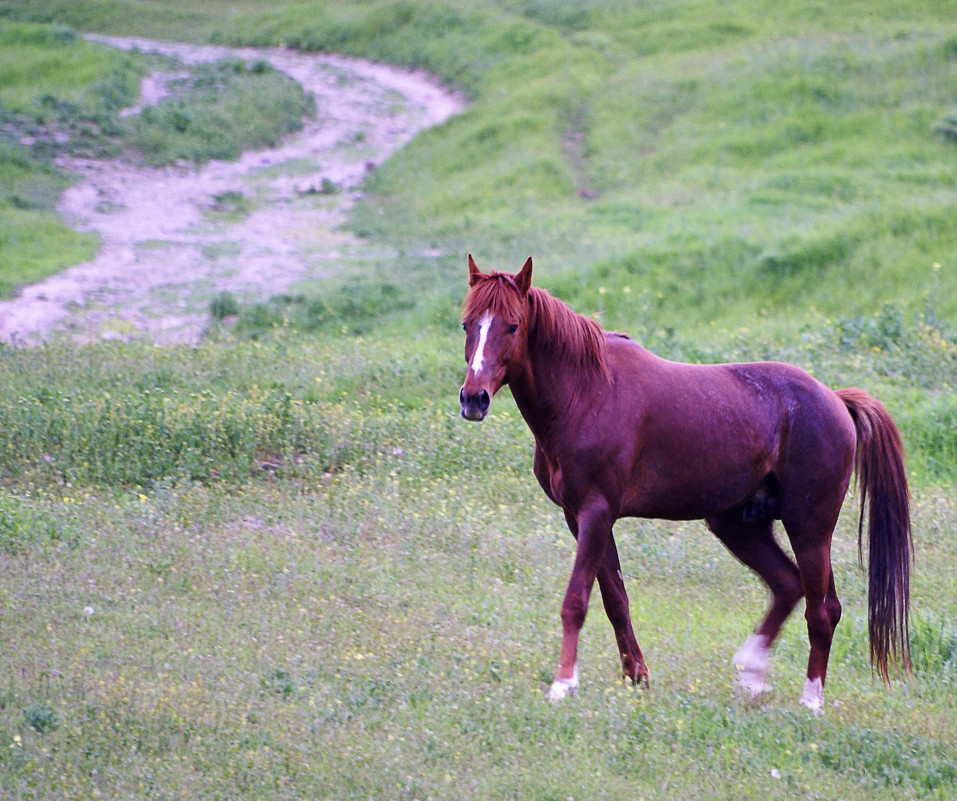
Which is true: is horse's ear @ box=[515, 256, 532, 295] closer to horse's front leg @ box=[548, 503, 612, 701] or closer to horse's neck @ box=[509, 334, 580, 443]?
horse's neck @ box=[509, 334, 580, 443]

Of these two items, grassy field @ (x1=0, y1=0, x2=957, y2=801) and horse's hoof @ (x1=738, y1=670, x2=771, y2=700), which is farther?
horse's hoof @ (x1=738, y1=670, x2=771, y2=700)

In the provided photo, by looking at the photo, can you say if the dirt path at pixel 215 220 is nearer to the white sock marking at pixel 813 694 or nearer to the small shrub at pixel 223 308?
the small shrub at pixel 223 308

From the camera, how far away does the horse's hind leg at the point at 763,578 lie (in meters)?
6.27

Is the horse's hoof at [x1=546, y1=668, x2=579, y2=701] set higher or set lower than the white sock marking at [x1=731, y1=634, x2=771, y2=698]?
higher

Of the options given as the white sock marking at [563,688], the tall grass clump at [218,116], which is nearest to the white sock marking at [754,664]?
the white sock marking at [563,688]

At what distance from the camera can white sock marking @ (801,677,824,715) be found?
6.04 meters

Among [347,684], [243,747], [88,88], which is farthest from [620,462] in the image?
[88,88]

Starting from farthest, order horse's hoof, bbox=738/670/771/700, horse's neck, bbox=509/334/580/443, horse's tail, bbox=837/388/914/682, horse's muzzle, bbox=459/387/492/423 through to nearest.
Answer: horse's tail, bbox=837/388/914/682, horse's hoof, bbox=738/670/771/700, horse's neck, bbox=509/334/580/443, horse's muzzle, bbox=459/387/492/423

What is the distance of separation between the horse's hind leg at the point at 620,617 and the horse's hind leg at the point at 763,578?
0.64 m

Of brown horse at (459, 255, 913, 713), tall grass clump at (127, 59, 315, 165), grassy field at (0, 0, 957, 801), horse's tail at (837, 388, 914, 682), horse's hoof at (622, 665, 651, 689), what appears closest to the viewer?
grassy field at (0, 0, 957, 801)

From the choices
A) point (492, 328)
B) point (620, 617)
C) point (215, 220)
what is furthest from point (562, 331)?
point (215, 220)

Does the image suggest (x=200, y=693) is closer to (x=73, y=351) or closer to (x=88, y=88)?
(x=73, y=351)

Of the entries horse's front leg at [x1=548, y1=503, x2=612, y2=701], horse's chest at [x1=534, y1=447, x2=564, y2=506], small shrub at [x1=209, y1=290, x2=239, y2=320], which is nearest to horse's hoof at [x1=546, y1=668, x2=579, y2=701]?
horse's front leg at [x1=548, y1=503, x2=612, y2=701]

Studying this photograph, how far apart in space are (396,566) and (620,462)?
99.3 inches
